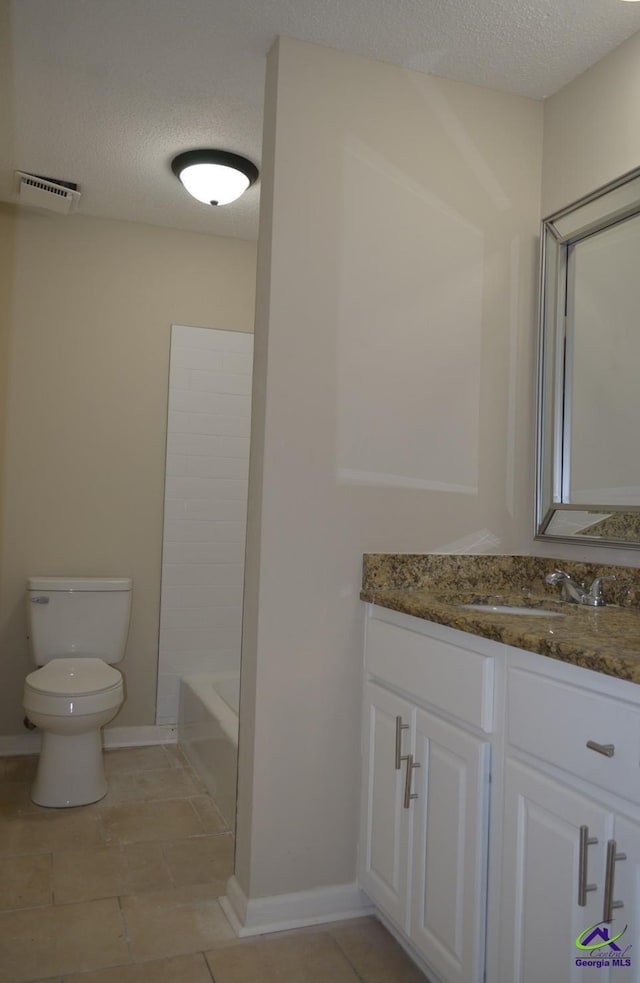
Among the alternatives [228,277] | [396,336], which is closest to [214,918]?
[396,336]

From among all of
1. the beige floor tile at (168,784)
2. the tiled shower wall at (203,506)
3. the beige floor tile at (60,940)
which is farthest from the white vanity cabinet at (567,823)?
the tiled shower wall at (203,506)

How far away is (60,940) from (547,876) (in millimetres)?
1302

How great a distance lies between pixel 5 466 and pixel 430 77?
→ 7.35ft

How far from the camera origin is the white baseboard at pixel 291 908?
6.69ft

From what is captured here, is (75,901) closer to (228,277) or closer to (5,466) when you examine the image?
(5,466)

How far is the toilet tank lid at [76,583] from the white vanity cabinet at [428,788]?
1.53 meters

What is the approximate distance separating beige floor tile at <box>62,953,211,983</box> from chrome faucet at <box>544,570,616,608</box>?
128 cm

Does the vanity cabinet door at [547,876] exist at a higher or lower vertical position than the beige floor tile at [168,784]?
higher

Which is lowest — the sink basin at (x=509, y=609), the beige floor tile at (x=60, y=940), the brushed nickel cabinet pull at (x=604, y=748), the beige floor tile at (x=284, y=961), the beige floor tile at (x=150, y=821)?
the beige floor tile at (x=60, y=940)

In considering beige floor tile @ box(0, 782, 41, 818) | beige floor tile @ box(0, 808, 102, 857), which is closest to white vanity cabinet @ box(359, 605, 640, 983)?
beige floor tile @ box(0, 808, 102, 857)

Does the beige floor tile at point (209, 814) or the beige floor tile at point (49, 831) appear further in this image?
the beige floor tile at point (209, 814)

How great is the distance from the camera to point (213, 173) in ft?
9.31

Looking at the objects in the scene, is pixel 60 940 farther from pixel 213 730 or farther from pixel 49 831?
pixel 213 730

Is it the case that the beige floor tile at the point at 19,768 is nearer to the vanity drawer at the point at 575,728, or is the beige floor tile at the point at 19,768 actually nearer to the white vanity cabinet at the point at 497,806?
the white vanity cabinet at the point at 497,806
